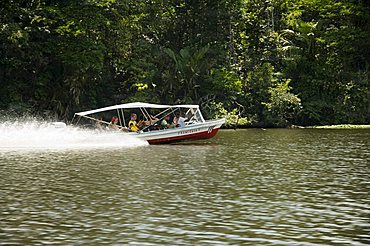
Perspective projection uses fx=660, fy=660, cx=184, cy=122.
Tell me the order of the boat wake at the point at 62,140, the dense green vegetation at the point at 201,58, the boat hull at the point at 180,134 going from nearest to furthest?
the boat wake at the point at 62,140 → the boat hull at the point at 180,134 → the dense green vegetation at the point at 201,58

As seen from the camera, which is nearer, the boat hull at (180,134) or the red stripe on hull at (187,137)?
the boat hull at (180,134)

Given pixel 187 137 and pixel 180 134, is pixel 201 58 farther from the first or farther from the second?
pixel 180 134

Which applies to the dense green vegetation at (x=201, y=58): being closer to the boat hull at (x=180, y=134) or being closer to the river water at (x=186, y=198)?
the boat hull at (x=180, y=134)

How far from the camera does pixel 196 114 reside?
34406mm

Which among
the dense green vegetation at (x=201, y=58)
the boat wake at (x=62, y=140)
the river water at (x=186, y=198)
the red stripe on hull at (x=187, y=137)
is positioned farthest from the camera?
the dense green vegetation at (x=201, y=58)

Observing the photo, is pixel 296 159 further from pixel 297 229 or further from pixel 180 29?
pixel 180 29

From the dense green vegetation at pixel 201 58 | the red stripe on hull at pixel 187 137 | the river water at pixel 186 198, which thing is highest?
the dense green vegetation at pixel 201 58

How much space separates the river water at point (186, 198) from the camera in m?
10.8

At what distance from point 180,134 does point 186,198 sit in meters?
18.4

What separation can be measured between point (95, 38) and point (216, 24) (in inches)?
420

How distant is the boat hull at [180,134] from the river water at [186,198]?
631 centimetres

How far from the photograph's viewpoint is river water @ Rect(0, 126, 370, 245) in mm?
10766

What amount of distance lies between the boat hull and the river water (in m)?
6.31

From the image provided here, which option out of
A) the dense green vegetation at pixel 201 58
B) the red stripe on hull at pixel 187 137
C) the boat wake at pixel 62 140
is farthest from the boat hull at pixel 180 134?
the dense green vegetation at pixel 201 58
